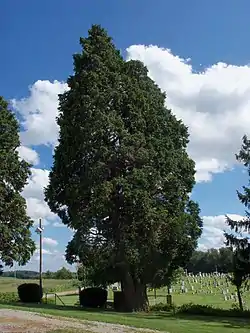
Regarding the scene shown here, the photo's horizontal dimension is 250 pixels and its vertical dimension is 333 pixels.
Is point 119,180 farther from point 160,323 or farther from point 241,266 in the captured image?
point 160,323

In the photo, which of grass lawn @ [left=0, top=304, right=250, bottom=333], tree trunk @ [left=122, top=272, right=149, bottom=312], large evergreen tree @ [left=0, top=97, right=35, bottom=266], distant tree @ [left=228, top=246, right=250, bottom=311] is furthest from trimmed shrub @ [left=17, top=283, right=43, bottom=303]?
distant tree @ [left=228, top=246, right=250, bottom=311]

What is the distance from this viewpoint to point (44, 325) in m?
14.4

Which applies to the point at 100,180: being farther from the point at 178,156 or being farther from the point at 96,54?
the point at 96,54

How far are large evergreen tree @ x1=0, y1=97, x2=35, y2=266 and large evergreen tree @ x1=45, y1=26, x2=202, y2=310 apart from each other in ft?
20.6

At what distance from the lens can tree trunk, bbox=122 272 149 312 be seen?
28.2 meters

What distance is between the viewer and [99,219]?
28.0 metres

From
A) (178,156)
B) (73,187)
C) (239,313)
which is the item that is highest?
(178,156)

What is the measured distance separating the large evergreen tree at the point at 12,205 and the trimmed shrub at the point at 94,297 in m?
8.05

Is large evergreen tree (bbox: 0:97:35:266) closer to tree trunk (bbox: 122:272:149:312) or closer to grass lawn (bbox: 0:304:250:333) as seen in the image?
tree trunk (bbox: 122:272:149:312)

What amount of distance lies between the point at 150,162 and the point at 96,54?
865 centimetres

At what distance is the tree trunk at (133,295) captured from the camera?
1112 inches

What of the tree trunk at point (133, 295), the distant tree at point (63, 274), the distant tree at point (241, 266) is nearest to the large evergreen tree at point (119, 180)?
the tree trunk at point (133, 295)

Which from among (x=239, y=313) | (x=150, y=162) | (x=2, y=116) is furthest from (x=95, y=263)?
(x=2, y=116)

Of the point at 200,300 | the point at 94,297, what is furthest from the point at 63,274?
the point at 94,297
